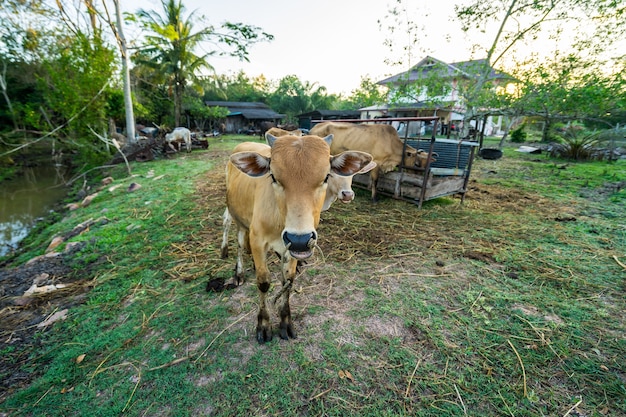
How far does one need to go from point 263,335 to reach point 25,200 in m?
12.4

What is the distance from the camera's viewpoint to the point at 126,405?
6.82 ft

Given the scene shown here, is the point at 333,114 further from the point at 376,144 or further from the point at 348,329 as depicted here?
the point at 348,329

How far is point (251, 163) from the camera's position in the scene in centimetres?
227

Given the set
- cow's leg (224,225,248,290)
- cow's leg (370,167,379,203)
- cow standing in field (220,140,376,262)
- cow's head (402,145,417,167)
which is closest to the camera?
cow standing in field (220,140,376,262)

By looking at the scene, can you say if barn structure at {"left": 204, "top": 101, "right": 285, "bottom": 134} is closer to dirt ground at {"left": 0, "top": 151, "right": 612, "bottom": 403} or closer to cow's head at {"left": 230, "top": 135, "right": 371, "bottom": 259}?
dirt ground at {"left": 0, "top": 151, "right": 612, "bottom": 403}

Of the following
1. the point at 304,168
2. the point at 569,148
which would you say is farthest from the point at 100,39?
the point at 569,148

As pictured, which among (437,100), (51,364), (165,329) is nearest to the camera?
(51,364)

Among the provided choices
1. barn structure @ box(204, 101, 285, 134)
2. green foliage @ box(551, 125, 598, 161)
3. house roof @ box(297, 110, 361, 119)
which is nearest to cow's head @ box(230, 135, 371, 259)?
green foliage @ box(551, 125, 598, 161)

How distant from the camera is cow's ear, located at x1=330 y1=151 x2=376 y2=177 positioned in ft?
7.48

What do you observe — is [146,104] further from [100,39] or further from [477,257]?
[477,257]

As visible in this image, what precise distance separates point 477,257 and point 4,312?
6327 millimetres

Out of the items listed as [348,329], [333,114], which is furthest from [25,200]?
[333,114]

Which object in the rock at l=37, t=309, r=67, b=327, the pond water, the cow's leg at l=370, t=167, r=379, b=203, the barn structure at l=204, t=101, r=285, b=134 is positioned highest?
the barn structure at l=204, t=101, r=285, b=134

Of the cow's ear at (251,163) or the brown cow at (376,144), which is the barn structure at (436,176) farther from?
the cow's ear at (251,163)
